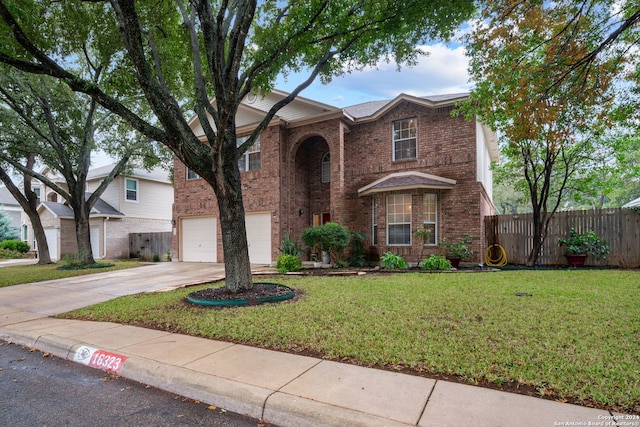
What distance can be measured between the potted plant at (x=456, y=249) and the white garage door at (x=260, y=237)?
687 cm

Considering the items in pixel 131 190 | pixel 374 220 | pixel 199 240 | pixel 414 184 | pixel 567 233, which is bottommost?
pixel 199 240

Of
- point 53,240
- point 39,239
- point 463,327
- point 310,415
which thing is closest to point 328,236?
point 463,327

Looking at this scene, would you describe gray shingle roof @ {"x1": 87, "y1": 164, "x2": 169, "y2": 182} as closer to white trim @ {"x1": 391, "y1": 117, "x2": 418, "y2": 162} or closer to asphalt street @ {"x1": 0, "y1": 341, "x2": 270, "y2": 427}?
white trim @ {"x1": 391, "y1": 117, "x2": 418, "y2": 162}

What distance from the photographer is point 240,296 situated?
6.65 metres

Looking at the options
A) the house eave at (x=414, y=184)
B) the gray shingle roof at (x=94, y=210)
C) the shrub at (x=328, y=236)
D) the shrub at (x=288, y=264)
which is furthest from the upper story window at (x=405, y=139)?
the gray shingle roof at (x=94, y=210)

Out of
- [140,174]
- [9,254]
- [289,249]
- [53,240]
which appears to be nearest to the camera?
[289,249]

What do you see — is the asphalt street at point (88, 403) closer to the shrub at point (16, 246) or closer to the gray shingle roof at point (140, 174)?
the gray shingle roof at point (140, 174)

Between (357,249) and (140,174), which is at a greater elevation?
(140,174)

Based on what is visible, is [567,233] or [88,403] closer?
[88,403]

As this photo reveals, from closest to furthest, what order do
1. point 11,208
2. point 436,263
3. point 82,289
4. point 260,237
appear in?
point 82,289 → point 436,263 → point 260,237 → point 11,208

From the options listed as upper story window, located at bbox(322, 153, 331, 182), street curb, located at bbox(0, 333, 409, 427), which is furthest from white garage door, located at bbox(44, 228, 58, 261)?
street curb, located at bbox(0, 333, 409, 427)

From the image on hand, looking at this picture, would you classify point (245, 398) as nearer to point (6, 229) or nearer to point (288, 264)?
point (288, 264)

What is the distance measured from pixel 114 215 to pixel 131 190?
7.43 feet

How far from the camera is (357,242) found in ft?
42.8
